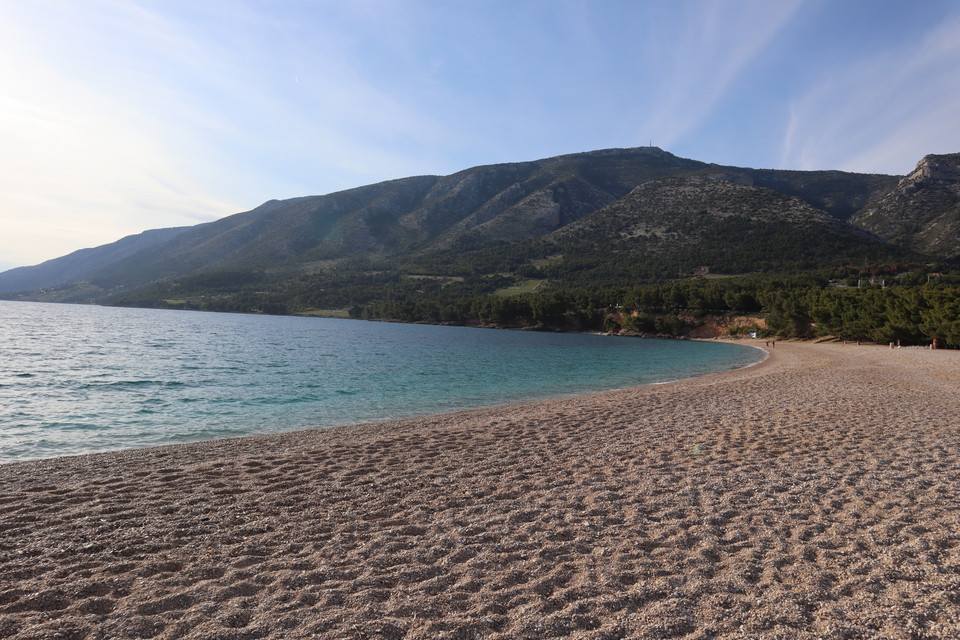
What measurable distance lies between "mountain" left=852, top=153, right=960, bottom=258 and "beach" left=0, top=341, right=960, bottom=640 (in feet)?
494

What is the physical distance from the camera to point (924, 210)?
13600 cm

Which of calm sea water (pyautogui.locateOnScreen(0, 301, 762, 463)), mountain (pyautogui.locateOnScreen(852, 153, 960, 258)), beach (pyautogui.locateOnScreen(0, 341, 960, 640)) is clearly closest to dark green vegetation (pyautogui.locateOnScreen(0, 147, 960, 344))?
mountain (pyautogui.locateOnScreen(852, 153, 960, 258))

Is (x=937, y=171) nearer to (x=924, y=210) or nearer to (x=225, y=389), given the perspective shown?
(x=924, y=210)

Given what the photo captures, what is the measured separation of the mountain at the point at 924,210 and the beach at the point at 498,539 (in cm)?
15060

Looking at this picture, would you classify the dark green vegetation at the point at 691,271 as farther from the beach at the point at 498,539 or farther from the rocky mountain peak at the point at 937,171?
the beach at the point at 498,539

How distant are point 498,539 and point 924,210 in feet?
612

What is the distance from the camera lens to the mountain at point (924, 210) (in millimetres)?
120938

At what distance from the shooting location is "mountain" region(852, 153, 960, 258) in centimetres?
12094

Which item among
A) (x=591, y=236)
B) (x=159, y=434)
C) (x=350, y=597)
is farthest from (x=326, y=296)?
(x=350, y=597)

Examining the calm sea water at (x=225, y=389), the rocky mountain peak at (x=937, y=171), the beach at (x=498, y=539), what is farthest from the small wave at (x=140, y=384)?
the rocky mountain peak at (x=937, y=171)

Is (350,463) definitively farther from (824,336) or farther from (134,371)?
(824,336)

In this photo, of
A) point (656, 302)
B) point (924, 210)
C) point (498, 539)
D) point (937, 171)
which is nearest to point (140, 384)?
point (498, 539)

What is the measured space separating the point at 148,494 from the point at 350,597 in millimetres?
5183

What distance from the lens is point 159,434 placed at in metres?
13.5
